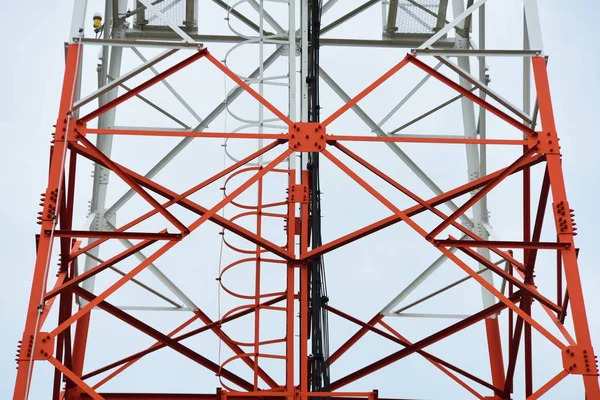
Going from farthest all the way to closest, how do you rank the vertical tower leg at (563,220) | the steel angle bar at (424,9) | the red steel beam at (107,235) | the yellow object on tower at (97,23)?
the steel angle bar at (424,9)
the yellow object on tower at (97,23)
the red steel beam at (107,235)
the vertical tower leg at (563,220)

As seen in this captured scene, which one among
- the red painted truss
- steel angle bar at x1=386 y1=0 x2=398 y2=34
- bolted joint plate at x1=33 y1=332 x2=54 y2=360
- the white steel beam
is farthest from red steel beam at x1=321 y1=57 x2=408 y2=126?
steel angle bar at x1=386 y1=0 x2=398 y2=34

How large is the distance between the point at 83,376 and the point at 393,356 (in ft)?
17.2

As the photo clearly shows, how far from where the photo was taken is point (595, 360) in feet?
50.2

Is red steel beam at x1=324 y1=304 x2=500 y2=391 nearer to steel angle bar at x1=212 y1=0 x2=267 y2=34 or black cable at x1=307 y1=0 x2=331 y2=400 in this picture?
black cable at x1=307 y1=0 x2=331 y2=400

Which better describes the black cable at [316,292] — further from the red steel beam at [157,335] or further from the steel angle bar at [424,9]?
the steel angle bar at [424,9]

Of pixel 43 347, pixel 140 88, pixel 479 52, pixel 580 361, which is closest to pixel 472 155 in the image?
pixel 479 52

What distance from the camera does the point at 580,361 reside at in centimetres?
1528

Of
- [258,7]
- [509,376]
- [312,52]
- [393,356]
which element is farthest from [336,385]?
[258,7]

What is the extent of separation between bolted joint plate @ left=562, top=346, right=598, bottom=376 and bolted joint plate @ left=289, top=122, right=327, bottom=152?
14.9 feet

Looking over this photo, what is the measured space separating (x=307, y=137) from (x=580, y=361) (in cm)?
497

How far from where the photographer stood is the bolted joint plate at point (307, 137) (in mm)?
17031

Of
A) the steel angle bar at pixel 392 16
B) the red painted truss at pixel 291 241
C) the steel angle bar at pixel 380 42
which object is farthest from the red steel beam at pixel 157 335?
the steel angle bar at pixel 392 16

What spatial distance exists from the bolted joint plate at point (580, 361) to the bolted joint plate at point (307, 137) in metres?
4.53

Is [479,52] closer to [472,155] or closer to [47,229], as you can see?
[472,155]
